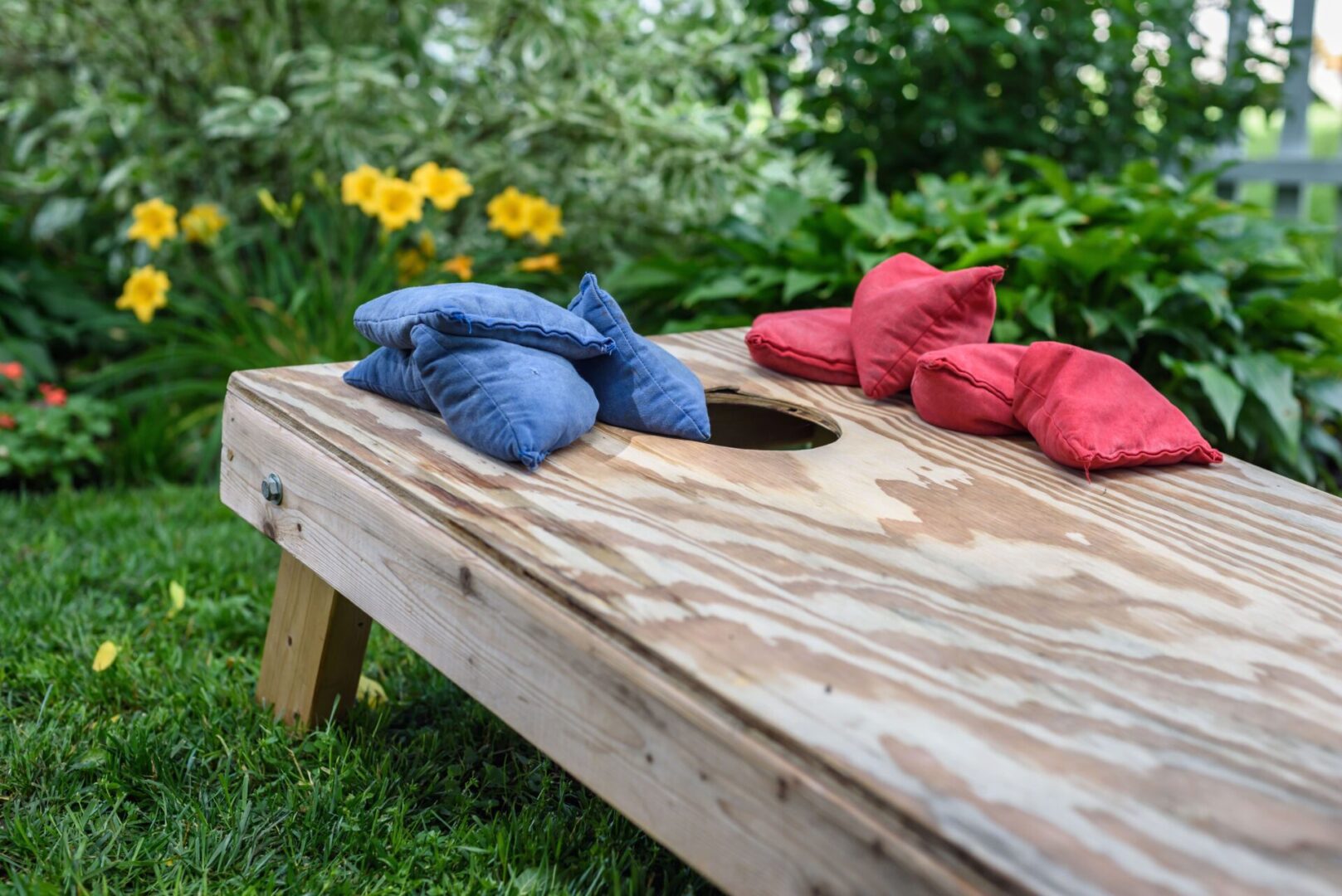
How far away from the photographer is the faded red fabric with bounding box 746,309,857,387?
203 cm

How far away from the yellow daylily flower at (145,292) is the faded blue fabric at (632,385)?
6.36 ft

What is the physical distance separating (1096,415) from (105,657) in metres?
1.67

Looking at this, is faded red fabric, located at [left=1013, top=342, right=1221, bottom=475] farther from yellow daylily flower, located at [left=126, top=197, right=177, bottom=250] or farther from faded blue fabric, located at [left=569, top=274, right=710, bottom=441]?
yellow daylily flower, located at [left=126, top=197, right=177, bottom=250]

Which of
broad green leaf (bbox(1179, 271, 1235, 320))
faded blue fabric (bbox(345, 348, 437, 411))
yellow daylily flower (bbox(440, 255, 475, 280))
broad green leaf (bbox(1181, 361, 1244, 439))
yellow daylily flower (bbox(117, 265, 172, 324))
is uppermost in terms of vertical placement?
broad green leaf (bbox(1179, 271, 1235, 320))

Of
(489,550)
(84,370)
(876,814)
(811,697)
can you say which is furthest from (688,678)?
(84,370)

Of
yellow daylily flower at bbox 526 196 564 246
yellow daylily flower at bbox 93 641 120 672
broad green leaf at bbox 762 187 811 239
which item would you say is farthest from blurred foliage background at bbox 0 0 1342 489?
yellow daylily flower at bbox 93 641 120 672

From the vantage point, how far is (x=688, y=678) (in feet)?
3.32

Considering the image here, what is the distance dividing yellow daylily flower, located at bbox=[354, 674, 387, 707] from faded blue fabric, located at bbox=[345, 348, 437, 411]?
48 centimetres

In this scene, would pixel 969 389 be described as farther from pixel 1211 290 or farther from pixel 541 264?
pixel 541 264

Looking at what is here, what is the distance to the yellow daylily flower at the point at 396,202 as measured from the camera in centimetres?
315

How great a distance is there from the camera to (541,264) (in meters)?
3.32

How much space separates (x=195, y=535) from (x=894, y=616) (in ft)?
6.57

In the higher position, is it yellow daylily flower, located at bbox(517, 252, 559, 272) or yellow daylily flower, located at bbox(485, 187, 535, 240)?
yellow daylily flower, located at bbox(485, 187, 535, 240)

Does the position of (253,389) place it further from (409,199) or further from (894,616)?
(409,199)
